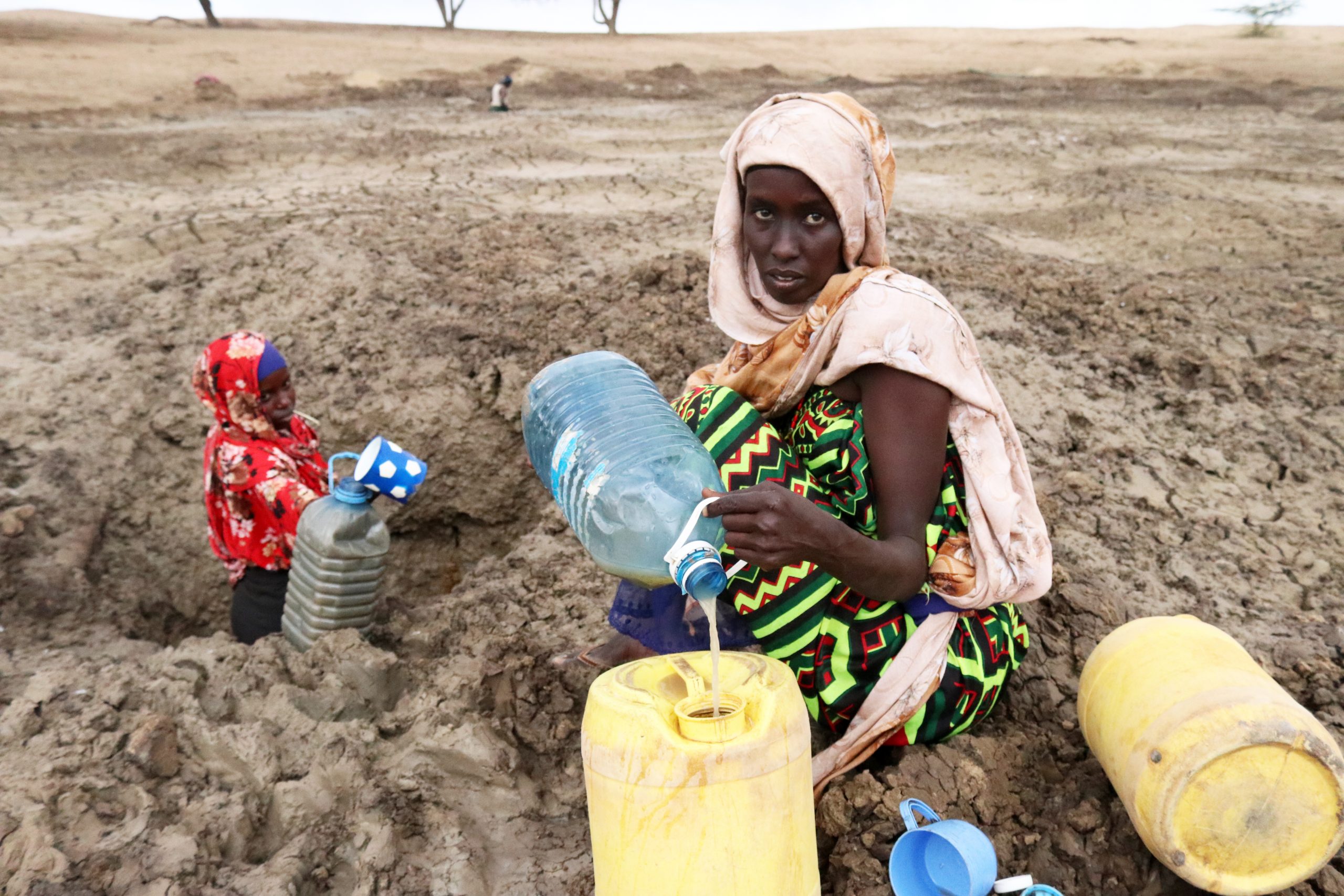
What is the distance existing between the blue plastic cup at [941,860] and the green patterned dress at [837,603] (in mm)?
280

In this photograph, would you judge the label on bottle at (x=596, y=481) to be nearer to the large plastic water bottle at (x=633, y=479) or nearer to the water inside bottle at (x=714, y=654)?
the large plastic water bottle at (x=633, y=479)

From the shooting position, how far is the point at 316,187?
662cm

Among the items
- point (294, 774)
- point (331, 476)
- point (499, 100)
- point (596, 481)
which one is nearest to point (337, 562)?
point (331, 476)

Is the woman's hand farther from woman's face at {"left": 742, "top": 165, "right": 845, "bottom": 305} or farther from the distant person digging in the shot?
the distant person digging

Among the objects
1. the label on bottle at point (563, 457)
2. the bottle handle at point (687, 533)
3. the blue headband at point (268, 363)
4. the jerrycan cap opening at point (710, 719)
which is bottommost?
the jerrycan cap opening at point (710, 719)

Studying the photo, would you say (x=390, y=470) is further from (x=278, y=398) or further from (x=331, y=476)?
(x=278, y=398)

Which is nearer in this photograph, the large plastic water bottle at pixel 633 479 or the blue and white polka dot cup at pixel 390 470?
the large plastic water bottle at pixel 633 479

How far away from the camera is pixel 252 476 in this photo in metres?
3.07

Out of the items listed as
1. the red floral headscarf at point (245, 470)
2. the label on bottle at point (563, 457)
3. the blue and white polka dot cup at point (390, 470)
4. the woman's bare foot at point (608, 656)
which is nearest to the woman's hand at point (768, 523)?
the label on bottle at point (563, 457)

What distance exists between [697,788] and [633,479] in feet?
1.98

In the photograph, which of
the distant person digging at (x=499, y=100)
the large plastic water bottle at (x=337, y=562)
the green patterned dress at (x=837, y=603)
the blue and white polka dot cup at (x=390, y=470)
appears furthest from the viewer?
the distant person digging at (x=499, y=100)

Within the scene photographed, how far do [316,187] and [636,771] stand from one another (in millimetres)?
6296

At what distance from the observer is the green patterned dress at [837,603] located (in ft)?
6.17

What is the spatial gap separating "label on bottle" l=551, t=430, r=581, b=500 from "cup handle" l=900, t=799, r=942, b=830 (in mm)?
921
